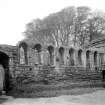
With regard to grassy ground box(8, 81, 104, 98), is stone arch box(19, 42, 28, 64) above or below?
above

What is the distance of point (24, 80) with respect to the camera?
889 cm

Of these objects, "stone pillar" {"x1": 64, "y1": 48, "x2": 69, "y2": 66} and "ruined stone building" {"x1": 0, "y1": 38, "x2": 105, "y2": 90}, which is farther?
"stone pillar" {"x1": 64, "y1": 48, "x2": 69, "y2": 66}

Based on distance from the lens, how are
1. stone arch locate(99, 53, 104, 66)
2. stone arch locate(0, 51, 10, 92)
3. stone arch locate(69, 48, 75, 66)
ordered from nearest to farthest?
stone arch locate(0, 51, 10, 92) → stone arch locate(69, 48, 75, 66) → stone arch locate(99, 53, 104, 66)

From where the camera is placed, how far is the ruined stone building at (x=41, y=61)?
860 cm

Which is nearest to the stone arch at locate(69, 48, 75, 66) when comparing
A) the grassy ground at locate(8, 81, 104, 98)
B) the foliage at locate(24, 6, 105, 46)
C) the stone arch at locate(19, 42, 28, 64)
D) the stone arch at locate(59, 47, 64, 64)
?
the stone arch at locate(59, 47, 64, 64)

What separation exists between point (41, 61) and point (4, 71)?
198 centimetres

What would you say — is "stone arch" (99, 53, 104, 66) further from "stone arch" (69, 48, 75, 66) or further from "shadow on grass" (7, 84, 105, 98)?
"shadow on grass" (7, 84, 105, 98)

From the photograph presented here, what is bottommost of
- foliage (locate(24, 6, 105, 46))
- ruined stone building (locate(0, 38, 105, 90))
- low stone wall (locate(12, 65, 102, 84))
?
low stone wall (locate(12, 65, 102, 84))

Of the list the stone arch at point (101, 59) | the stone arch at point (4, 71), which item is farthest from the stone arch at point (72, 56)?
the stone arch at point (4, 71)

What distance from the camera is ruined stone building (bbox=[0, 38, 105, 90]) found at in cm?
860

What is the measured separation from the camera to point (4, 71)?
28.5ft

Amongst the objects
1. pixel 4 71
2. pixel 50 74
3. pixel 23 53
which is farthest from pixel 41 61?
pixel 4 71

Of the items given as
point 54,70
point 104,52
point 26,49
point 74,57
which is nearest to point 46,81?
point 54,70

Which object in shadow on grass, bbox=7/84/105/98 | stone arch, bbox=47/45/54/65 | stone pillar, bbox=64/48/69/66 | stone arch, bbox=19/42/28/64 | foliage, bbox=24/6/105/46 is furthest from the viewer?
foliage, bbox=24/6/105/46
